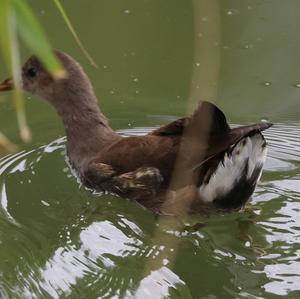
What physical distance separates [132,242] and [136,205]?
264 mm

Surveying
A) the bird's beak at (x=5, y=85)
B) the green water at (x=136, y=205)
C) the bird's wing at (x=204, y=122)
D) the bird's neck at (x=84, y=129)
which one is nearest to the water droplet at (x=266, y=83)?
the green water at (x=136, y=205)

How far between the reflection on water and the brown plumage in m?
0.11

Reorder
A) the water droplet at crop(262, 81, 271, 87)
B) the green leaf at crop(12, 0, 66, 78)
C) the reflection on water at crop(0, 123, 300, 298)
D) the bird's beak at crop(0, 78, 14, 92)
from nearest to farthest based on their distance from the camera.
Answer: the green leaf at crop(12, 0, 66, 78) → the reflection on water at crop(0, 123, 300, 298) → the bird's beak at crop(0, 78, 14, 92) → the water droplet at crop(262, 81, 271, 87)

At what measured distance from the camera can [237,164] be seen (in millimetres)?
2191

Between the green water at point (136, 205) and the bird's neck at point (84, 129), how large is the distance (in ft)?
0.45

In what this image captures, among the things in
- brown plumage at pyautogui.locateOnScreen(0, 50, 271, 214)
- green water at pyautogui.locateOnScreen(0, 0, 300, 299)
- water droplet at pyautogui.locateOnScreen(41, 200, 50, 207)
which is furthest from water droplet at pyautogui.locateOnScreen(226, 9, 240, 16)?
water droplet at pyautogui.locateOnScreen(41, 200, 50, 207)

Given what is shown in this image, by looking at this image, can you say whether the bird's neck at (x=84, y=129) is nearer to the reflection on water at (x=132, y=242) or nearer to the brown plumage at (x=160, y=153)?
the brown plumage at (x=160, y=153)

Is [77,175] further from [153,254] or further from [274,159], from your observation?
[274,159]

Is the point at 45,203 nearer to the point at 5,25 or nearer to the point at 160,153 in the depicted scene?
the point at 160,153

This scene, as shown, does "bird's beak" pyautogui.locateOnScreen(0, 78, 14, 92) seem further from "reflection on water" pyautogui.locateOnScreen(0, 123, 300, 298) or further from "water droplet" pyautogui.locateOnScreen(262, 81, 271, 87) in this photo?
"water droplet" pyautogui.locateOnScreen(262, 81, 271, 87)

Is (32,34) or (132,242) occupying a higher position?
(32,34)

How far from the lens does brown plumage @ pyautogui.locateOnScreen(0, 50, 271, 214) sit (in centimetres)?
218

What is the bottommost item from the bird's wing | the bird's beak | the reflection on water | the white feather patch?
the reflection on water

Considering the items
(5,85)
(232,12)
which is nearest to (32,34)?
(5,85)
